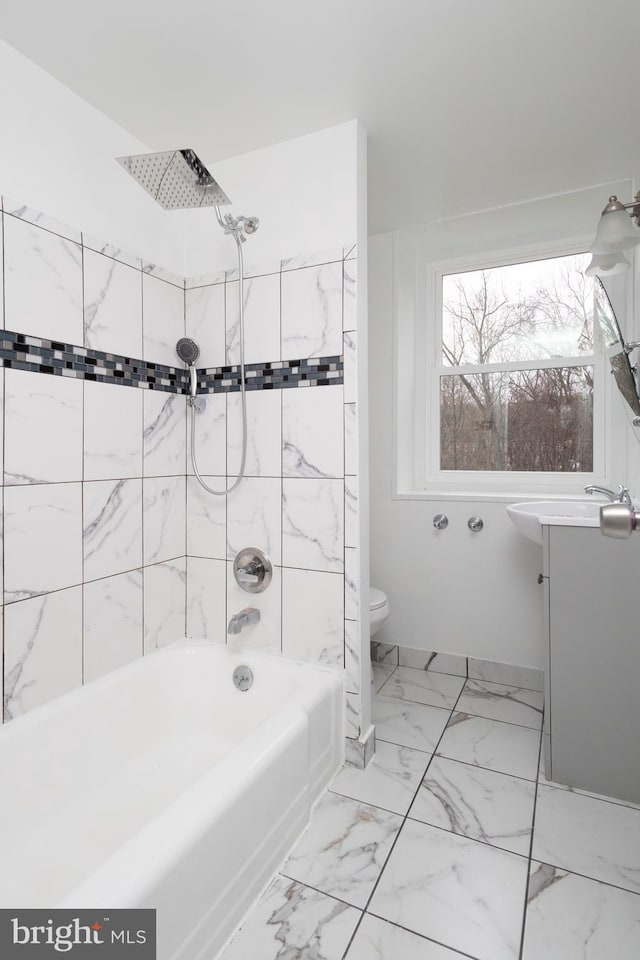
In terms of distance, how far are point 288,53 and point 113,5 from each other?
481 millimetres

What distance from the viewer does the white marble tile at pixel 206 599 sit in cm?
202

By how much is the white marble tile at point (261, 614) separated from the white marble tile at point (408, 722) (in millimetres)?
564

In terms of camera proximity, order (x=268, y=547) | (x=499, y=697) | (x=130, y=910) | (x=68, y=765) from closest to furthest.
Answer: (x=130, y=910) < (x=68, y=765) < (x=268, y=547) < (x=499, y=697)

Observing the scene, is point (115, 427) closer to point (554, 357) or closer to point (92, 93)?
point (92, 93)

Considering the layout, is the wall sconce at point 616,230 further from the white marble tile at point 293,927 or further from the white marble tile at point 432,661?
the white marble tile at point 293,927

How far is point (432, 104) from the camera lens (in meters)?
1.68

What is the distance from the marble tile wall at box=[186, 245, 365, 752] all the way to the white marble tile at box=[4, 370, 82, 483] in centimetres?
55

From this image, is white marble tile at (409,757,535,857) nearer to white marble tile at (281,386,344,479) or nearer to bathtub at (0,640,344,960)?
bathtub at (0,640,344,960)

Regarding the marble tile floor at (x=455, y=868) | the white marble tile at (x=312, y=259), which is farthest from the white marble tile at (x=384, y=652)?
the white marble tile at (x=312, y=259)

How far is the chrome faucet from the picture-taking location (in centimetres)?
179

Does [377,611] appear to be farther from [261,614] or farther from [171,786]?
[171,786]

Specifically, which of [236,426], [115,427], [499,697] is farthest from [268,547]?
[499,697]

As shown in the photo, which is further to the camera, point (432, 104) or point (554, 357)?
point (554, 357)

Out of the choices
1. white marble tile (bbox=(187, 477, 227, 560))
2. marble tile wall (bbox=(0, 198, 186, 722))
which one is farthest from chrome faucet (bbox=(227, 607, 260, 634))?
marble tile wall (bbox=(0, 198, 186, 722))
